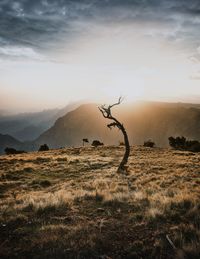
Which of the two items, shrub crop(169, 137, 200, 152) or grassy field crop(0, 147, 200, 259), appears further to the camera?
shrub crop(169, 137, 200, 152)

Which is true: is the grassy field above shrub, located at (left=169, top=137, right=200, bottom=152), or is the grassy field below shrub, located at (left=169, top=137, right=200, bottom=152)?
above

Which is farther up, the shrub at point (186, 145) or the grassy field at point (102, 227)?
the grassy field at point (102, 227)

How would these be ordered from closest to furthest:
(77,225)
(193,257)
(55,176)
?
(193,257)
(77,225)
(55,176)

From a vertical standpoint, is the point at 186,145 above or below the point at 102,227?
below

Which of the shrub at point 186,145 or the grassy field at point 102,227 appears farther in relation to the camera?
the shrub at point 186,145

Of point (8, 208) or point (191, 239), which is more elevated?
point (191, 239)

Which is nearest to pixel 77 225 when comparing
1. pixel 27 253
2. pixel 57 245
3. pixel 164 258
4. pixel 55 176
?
pixel 57 245

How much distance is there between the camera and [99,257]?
17.3 feet

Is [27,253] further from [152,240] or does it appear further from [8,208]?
[8,208]

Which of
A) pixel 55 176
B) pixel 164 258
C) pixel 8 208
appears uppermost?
pixel 164 258

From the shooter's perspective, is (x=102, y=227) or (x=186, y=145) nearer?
(x=102, y=227)

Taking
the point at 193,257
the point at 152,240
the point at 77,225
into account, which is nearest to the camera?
the point at 193,257

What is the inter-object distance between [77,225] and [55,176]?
45.3 feet

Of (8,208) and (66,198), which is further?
(66,198)
